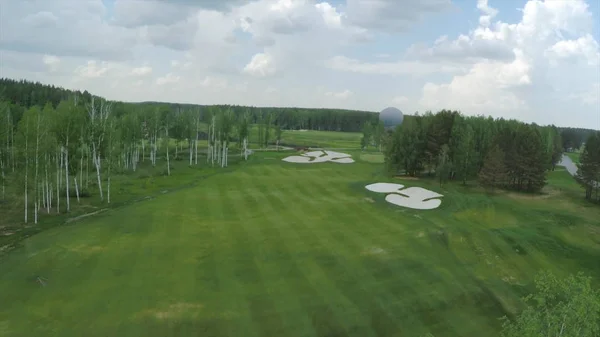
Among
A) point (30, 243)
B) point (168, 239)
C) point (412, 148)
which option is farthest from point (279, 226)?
point (412, 148)

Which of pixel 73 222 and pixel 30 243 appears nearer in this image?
pixel 30 243

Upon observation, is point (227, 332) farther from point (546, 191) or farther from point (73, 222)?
point (546, 191)

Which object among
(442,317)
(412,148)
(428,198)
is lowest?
(442,317)

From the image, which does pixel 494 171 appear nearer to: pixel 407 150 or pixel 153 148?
pixel 407 150

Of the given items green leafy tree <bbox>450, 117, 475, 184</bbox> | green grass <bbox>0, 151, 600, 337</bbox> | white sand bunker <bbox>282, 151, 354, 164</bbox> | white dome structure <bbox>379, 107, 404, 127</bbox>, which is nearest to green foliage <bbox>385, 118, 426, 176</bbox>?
green leafy tree <bbox>450, 117, 475, 184</bbox>

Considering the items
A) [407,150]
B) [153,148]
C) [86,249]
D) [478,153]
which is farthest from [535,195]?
[153,148]

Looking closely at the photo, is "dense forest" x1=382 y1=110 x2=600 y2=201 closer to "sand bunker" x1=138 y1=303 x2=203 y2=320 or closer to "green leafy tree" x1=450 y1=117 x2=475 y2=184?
"green leafy tree" x1=450 y1=117 x2=475 y2=184
